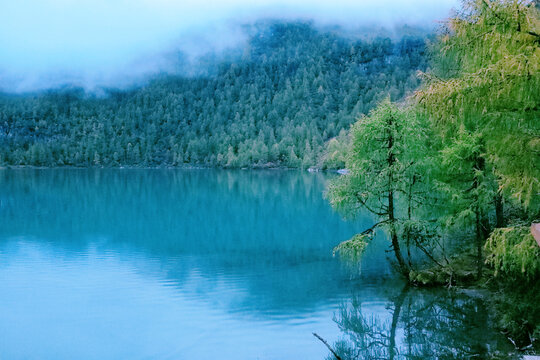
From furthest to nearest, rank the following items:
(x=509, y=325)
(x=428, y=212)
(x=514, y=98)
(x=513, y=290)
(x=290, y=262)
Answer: (x=290, y=262) → (x=428, y=212) → (x=513, y=290) → (x=509, y=325) → (x=514, y=98)

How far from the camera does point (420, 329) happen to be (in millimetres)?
16094

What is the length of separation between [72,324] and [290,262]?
13346 mm

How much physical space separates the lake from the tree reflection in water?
2.3 inches

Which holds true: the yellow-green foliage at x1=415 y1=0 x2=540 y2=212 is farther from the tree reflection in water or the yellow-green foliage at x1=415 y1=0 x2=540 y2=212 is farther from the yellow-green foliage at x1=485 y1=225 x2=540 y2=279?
A: the tree reflection in water

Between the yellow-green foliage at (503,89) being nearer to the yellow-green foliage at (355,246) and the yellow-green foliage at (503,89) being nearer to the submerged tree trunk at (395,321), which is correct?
the submerged tree trunk at (395,321)

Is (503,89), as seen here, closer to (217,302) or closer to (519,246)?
(519,246)

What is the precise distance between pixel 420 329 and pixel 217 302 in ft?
27.4

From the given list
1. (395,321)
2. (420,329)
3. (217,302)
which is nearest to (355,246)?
(395,321)

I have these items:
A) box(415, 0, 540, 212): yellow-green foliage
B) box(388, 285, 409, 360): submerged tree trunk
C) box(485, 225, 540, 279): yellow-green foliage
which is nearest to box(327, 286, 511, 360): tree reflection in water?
box(388, 285, 409, 360): submerged tree trunk

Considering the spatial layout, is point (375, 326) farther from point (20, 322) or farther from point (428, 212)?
point (20, 322)

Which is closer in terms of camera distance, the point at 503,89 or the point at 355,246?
the point at 503,89

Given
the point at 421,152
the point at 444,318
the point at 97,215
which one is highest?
A: the point at 421,152

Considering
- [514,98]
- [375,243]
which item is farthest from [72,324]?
[375,243]

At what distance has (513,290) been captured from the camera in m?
15.0
